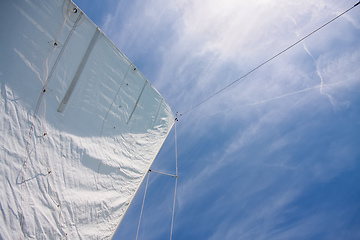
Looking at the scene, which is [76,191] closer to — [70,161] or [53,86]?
[70,161]

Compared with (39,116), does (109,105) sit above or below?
above

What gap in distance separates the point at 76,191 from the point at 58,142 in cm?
94

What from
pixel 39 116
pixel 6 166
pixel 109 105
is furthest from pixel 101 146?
pixel 6 166

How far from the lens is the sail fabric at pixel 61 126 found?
7.79 ft

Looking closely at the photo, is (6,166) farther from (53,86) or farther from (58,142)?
(53,86)

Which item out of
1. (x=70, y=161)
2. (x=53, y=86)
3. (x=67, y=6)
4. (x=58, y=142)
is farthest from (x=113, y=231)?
(x=67, y=6)

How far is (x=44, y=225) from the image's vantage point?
253 cm

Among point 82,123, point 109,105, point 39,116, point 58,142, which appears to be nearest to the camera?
point 39,116

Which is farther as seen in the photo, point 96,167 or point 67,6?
point 96,167

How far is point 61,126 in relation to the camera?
3010 millimetres

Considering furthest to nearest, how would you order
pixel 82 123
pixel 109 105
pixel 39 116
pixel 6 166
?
1. pixel 109 105
2. pixel 82 123
3. pixel 39 116
4. pixel 6 166

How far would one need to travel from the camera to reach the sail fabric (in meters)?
2.37

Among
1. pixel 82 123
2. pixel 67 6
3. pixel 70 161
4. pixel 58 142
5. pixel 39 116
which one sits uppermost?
pixel 67 6

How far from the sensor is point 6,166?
7.44 feet
